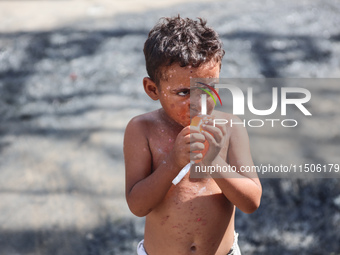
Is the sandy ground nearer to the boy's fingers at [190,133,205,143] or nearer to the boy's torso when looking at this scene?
the boy's torso

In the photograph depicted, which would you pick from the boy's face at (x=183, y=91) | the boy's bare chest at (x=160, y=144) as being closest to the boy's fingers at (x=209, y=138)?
the boy's face at (x=183, y=91)

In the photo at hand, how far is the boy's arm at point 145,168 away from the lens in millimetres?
1382

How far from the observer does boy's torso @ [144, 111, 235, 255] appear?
5.15ft

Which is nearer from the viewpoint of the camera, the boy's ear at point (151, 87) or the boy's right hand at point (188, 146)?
the boy's right hand at point (188, 146)

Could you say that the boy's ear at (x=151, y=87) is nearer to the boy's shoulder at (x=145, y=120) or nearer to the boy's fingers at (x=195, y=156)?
the boy's shoulder at (x=145, y=120)

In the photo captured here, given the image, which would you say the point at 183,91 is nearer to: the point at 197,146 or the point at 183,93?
the point at 183,93

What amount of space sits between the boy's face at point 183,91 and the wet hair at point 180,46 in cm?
2

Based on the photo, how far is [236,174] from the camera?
1491mm

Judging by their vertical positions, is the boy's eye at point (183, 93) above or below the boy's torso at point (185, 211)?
above

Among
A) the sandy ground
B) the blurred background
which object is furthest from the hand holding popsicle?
the sandy ground

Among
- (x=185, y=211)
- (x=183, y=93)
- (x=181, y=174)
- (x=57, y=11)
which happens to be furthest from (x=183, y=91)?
(x=57, y=11)

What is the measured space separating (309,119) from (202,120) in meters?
2.07

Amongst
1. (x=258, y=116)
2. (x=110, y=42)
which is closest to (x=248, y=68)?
(x=258, y=116)

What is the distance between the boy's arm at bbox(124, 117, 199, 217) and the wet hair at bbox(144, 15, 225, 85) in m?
0.22
